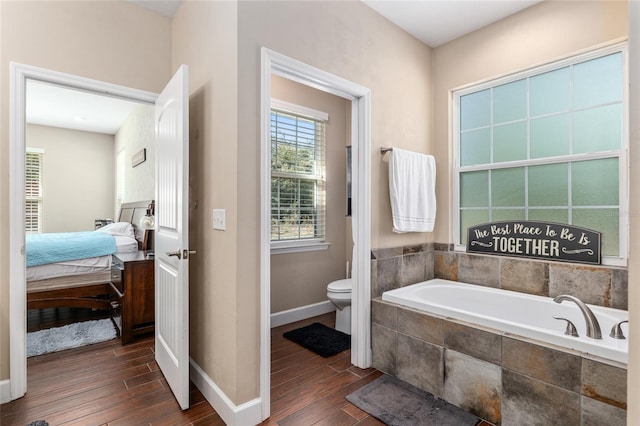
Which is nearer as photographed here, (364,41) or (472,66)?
(364,41)

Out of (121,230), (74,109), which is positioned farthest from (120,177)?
(121,230)

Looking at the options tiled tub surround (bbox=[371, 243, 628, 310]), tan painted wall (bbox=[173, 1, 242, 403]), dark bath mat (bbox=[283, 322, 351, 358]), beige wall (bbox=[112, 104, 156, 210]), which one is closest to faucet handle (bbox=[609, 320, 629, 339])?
tiled tub surround (bbox=[371, 243, 628, 310])

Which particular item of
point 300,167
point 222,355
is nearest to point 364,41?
point 300,167

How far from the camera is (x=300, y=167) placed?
346cm

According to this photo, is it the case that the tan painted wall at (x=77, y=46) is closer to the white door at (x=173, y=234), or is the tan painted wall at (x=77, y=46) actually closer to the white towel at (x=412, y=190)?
the white door at (x=173, y=234)

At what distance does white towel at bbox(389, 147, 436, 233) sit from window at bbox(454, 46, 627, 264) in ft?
1.05

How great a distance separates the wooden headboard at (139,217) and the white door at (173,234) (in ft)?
4.55

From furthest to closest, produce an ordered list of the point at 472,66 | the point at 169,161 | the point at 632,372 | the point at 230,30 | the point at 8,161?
the point at 472,66
the point at 169,161
the point at 8,161
the point at 230,30
the point at 632,372

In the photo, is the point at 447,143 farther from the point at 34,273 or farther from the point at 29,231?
the point at 29,231

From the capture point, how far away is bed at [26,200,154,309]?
3072mm

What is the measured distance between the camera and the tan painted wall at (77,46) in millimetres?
1926

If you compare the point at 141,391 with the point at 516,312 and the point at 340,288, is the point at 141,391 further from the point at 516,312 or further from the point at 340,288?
the point at 516,312

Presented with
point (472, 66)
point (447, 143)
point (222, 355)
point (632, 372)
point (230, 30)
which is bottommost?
point (222, 355)

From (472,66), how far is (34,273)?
14.5 ft
